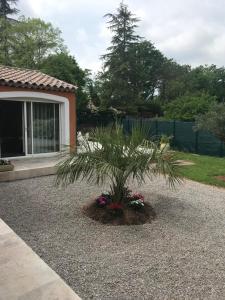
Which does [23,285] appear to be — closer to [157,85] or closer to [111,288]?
[111,288]

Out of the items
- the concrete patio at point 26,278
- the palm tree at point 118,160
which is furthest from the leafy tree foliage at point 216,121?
the concrete patio at point 26,278

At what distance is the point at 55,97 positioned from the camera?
10.8 meters

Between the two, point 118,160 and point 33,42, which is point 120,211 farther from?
point 33,42

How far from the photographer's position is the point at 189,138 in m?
16.2

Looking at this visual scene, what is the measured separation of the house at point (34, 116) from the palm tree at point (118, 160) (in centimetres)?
499

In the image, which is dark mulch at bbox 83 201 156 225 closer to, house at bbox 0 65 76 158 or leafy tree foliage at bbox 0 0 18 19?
house at bbox 0 65 76 158

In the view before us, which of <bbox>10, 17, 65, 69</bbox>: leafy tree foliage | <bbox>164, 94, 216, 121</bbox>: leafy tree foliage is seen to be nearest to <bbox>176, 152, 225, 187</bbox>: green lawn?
<bbox>164, 94, 216, 121</bbox>: leafy tree foliage

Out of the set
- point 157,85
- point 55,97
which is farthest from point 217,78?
point 55,97

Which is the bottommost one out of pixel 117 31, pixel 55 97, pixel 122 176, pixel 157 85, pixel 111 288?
pixel 111 288

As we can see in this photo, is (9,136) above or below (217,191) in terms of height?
above

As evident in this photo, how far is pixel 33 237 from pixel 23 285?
5.56 feet

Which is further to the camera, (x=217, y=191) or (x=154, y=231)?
(x=217, y=191)

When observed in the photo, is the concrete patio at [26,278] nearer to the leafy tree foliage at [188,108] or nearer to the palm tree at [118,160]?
the palm tree at [118,160]

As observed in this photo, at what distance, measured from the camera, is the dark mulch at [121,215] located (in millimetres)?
5347
